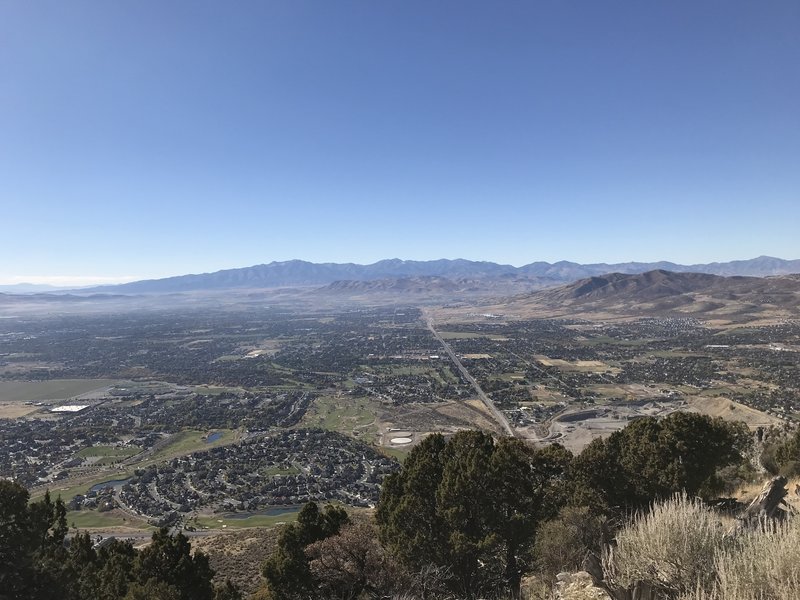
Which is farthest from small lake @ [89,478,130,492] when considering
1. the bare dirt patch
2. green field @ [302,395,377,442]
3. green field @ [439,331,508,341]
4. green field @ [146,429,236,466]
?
green field @ [439,331,508,341]

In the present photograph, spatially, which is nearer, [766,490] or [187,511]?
[766,490]

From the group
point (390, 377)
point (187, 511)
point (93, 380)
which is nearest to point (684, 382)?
point (390, 377)

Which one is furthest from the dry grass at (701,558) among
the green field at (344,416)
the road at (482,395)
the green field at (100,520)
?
the green field at (344,416)

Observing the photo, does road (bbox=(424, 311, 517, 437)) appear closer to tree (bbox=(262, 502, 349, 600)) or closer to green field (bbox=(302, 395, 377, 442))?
green field (bbox=(302, 395, 377, 442))

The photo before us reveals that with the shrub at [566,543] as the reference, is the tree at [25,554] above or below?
above

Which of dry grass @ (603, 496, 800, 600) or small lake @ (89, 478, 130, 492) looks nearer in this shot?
dry grass @ (603, 496, 800, 600)

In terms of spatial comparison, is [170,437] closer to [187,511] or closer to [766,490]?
[187,511]

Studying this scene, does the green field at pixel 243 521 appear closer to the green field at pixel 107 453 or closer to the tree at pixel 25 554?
the green field at pixel 107 453
